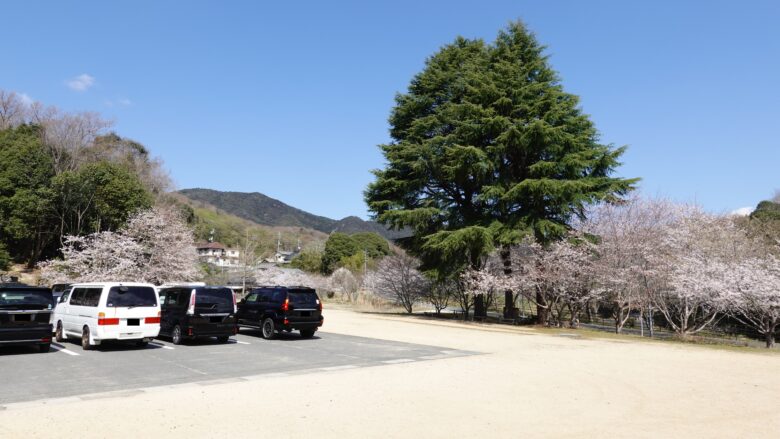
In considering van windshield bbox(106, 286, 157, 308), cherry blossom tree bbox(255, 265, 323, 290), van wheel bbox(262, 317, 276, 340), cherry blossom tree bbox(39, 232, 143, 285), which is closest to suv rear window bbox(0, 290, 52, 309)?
van windshield bbox(106, 286, 157, 308)

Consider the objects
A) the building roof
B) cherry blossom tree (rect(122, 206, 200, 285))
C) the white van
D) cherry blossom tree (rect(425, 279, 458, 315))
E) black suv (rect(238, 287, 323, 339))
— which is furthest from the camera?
the building roof

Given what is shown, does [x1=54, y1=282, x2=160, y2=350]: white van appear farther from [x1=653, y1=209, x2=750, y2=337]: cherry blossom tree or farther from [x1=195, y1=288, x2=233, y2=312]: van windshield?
[x1=653, y1=209, x2=750, y2=337]: cherry blossom tree

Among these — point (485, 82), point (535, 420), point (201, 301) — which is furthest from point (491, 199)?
point (535, 420)

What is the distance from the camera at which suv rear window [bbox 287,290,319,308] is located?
56.2 feet

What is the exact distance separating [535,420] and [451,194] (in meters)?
25.2

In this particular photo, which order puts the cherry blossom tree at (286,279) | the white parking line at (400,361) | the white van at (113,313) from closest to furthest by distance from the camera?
the white parking line at (400,361)
the white van at (113,313)
the cherry blossom tree at (286,279)

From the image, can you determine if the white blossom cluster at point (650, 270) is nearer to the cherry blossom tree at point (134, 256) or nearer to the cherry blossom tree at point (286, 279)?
the cherry blossom tree at point (134, 256)

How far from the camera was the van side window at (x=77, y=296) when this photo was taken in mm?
14273

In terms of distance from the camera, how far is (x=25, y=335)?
12.4 m

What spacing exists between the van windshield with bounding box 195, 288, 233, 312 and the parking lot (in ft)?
3.79

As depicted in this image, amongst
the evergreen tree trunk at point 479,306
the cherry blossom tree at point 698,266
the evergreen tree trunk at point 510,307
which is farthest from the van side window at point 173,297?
the cherry blossom tree at point 698,266

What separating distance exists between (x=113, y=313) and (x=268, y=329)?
524 centimetres

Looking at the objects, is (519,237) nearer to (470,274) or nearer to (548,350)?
(470,274)

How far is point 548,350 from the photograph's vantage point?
52.4 feet
